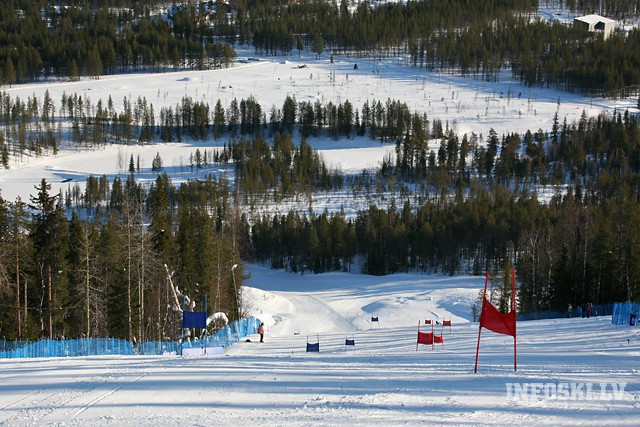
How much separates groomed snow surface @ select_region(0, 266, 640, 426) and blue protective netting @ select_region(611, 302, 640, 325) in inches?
57.8

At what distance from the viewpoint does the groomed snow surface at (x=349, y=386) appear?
43.6 ft

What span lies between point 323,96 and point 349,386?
500ft

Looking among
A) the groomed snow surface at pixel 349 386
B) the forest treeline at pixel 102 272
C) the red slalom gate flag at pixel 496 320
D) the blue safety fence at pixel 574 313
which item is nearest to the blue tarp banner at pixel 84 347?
the groomed snow surface at pixel 349 386

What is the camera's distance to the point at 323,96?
165 meters

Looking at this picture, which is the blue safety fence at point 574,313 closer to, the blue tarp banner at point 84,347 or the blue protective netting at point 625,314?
the blue protective netting at point 625,314

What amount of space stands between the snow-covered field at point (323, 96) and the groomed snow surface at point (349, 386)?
105693mm

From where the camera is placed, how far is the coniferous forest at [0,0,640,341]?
40188 millimetres

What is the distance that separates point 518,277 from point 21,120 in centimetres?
11022

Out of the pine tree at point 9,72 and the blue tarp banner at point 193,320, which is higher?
the pine tree at point 9,72

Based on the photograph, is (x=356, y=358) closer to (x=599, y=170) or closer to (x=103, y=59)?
(x=599, y=170)

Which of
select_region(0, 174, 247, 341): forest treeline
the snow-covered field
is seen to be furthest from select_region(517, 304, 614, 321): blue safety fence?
the snow-covered field

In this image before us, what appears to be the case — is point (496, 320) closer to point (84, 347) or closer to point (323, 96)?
point (84, 347)

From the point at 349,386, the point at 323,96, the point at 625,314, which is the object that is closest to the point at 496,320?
the point at 349,386

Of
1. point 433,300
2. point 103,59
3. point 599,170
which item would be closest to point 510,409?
point 433,300
